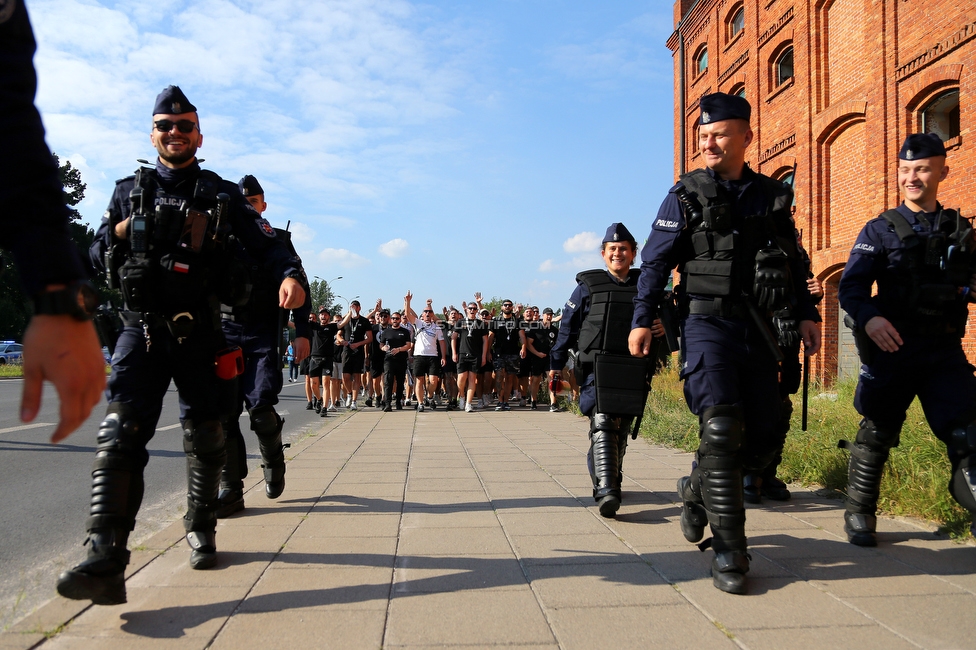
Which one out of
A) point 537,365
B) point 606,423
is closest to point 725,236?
point 606,423

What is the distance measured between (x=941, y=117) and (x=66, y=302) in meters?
16.3

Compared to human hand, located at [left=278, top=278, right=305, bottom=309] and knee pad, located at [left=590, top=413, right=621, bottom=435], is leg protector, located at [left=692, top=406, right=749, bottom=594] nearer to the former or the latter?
knee pad, located at [left=590, top=413, right=621, bottom=435]

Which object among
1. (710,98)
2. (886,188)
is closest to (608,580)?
(710,98)

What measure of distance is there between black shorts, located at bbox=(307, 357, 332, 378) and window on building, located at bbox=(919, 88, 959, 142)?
12.2 meters

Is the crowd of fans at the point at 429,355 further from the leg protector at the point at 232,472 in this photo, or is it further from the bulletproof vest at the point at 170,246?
the bulletproof vest at the point at 170,246

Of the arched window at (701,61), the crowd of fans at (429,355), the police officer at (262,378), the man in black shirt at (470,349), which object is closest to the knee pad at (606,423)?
the police officer at (262,378)

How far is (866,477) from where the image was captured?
4000mm

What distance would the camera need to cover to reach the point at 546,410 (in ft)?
49.2

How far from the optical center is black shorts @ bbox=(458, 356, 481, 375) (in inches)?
595

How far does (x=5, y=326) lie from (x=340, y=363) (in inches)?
1936

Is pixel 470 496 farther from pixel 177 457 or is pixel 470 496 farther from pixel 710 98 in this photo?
pixel 177 457

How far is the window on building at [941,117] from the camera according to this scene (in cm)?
1389

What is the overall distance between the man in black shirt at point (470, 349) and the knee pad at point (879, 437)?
11011 mm

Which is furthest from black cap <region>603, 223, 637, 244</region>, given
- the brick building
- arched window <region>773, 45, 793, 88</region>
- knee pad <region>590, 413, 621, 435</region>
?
arched window <region>773, 45, 793, 88</region>
